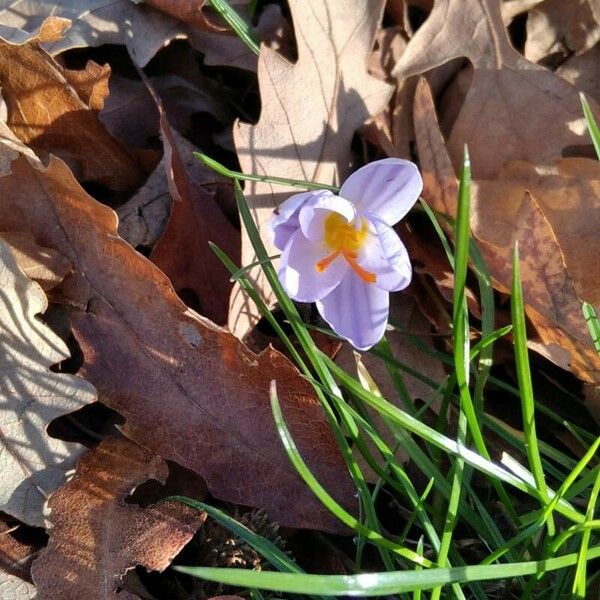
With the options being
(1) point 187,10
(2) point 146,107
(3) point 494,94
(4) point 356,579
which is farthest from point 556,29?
(4) point 356,579

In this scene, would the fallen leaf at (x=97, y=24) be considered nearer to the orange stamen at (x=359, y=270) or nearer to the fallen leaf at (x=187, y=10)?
the fallen leaf at (x=187, y=10)

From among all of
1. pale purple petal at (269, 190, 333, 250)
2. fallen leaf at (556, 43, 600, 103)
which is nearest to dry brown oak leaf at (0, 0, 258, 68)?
pale purple petal at (269, 190, 333, 250)

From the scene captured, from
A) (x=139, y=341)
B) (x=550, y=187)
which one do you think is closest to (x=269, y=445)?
(x=139, y=341)

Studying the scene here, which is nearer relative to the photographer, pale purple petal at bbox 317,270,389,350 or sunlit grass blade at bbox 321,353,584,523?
sunlit grass blade at bbox 321,353,584,523

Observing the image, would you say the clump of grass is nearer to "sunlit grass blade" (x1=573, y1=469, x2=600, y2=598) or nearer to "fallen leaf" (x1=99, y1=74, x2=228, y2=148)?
"sunlit grass blade" (x1=573, y1=469, x2=600, y2=598)

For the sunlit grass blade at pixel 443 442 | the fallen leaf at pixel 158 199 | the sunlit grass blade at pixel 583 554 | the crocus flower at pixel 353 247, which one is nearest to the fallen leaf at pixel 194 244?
the fallen leaf at pixel 158 199

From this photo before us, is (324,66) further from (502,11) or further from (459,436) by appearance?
(459,436)

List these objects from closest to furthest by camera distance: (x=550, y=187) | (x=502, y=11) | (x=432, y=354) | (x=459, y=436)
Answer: (x=459, y=436) → (x=432, y=354) → (x=550, y=187) → (x=502, y=11)
